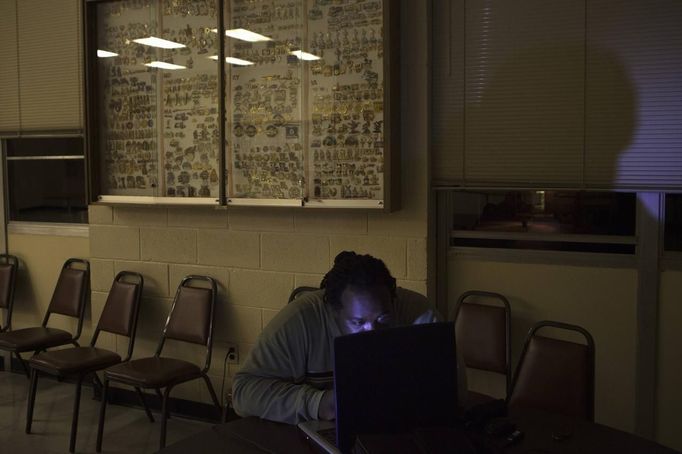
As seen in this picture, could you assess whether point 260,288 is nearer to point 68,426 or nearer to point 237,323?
point 237,323

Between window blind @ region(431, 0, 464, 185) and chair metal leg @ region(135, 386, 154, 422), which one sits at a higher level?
window blind @ region(431, 0, 464, 185)

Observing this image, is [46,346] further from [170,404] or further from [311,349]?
[311,349]

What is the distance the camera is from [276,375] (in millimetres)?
1942

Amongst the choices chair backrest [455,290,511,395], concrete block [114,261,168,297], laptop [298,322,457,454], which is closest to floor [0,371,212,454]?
concrete block [114,261,168,297]

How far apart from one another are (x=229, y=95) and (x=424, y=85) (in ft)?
3.54

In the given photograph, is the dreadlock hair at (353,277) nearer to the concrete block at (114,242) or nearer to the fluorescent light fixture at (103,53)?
the concrete block at (114,242)

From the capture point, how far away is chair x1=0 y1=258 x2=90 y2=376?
4.04 meters

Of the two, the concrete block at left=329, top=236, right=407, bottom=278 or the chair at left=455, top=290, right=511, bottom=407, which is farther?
the concrete block at left=329, top=236, right=407, bottom=278

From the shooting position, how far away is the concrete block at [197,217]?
3.88 meters

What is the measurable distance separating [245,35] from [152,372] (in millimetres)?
1823

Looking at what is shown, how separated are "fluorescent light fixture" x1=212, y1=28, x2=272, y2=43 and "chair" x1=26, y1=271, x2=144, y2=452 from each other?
153 cm

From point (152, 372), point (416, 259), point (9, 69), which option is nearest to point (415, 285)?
point (416, 259)

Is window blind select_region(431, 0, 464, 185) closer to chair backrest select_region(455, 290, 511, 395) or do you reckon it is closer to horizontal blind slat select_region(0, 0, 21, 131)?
chair backrest select_region(455, 290, 511, 395)

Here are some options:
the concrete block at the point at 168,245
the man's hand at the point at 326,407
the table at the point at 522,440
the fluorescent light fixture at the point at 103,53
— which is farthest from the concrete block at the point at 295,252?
the man's hand at the point at 326,407
